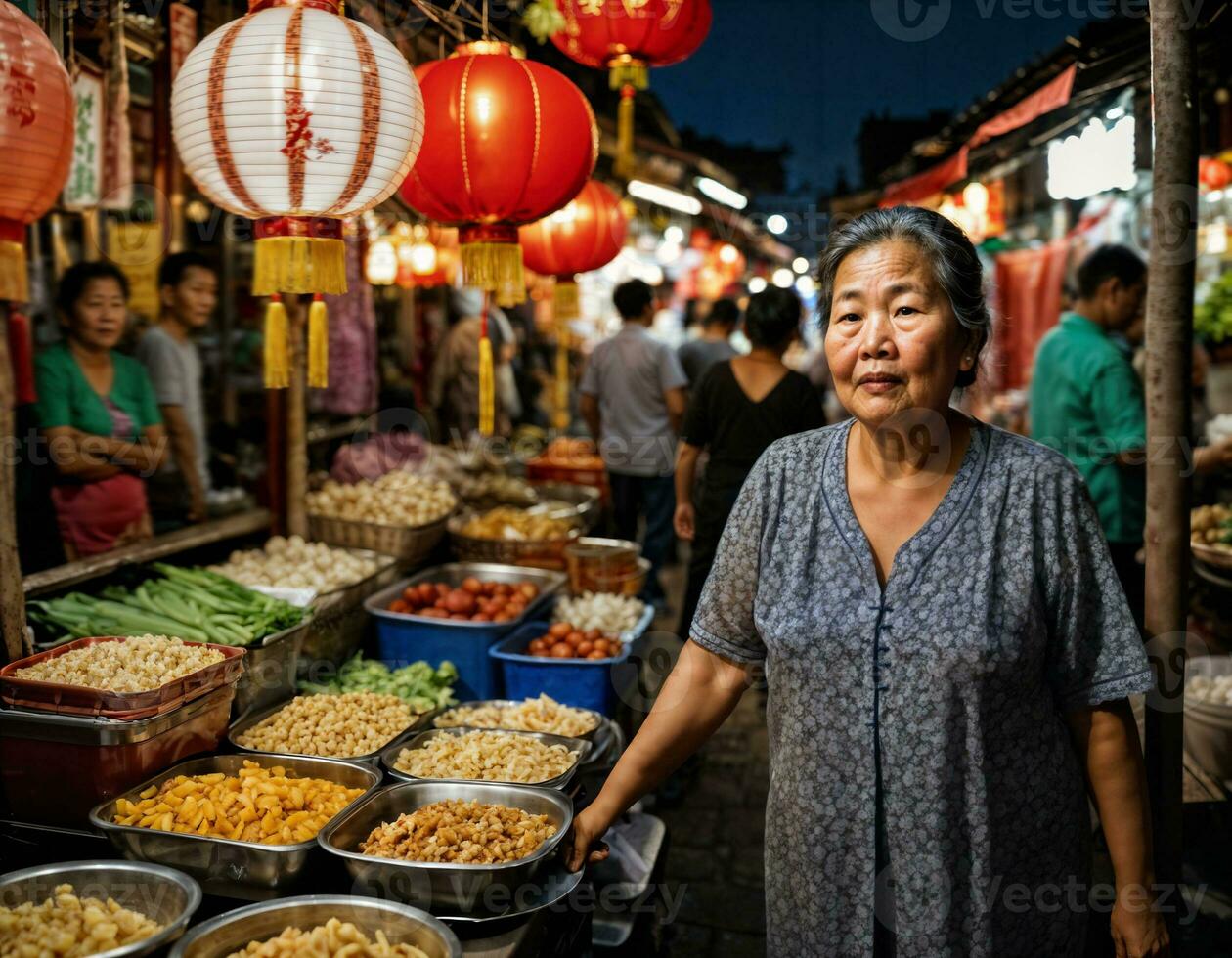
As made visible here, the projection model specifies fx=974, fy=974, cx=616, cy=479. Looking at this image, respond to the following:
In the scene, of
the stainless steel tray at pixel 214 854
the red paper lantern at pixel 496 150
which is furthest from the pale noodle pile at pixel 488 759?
the red paper lantern at pixel 496 150

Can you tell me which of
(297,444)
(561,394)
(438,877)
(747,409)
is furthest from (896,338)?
(561,394)

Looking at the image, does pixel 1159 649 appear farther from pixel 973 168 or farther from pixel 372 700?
pixel 973 168

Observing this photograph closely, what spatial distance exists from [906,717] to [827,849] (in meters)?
0.35

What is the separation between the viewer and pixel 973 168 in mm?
7938

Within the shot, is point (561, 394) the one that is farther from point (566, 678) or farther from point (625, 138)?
point (566, 678)

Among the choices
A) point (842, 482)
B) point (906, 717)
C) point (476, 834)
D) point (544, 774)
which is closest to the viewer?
point (906, 717)

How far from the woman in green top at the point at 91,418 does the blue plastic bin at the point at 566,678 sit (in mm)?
1957

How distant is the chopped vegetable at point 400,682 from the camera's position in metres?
3.89

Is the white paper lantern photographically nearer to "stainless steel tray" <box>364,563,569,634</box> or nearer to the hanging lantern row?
the hanging lantern row

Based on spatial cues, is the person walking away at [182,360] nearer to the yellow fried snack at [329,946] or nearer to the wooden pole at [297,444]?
the wooden pole at [297,444]

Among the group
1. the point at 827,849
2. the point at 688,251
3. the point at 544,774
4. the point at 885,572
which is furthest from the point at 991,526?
the point at 688,251

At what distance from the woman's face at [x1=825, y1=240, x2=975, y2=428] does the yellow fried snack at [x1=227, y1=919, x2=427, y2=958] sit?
1536 mm

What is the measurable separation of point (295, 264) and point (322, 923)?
1.78 meters

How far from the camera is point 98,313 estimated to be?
450 centimetres
